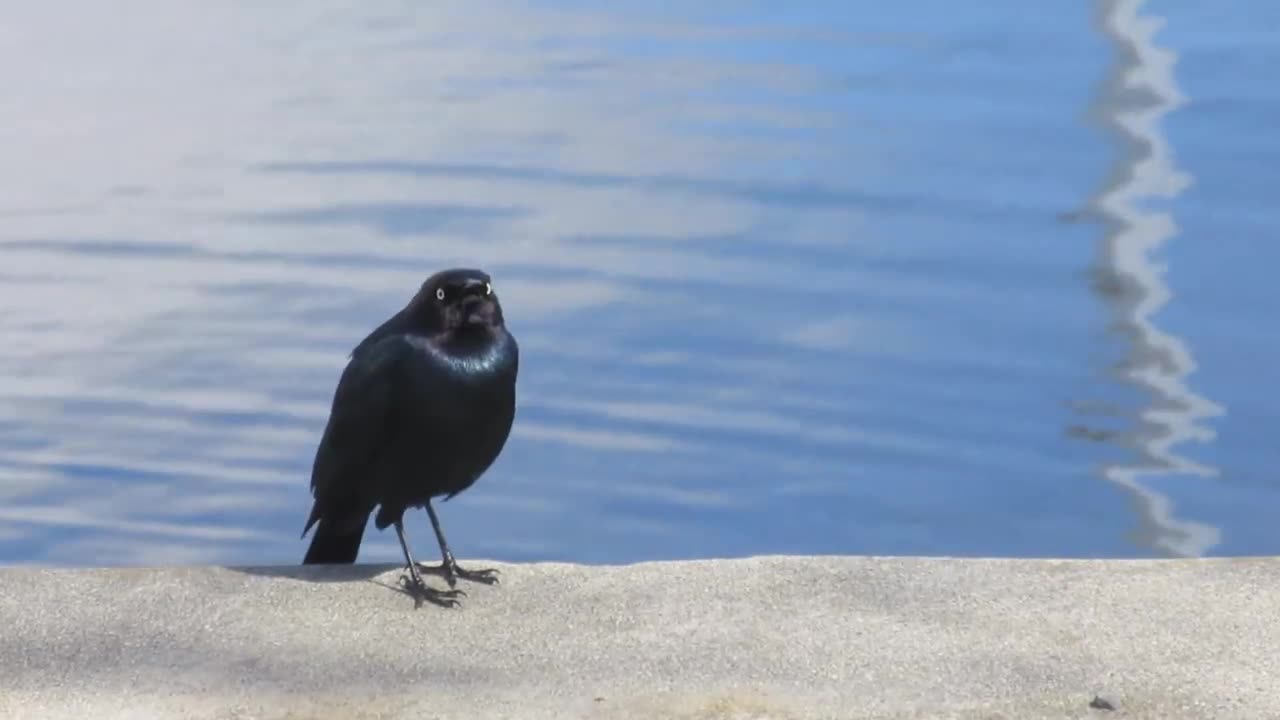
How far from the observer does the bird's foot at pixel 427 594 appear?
4629mm

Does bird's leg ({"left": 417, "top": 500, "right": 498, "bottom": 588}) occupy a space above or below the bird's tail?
above

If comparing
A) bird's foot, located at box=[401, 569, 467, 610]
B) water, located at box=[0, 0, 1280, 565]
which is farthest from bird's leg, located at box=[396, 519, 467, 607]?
water, located at box=[0, 0, 1280, 565]

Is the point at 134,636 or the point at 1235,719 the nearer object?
the point at 1235,719

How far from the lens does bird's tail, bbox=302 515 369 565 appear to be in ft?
17.5

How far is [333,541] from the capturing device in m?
5.34

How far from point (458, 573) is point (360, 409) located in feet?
1.33

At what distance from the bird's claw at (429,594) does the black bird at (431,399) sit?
0.28ft

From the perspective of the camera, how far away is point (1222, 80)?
14289 millimetres

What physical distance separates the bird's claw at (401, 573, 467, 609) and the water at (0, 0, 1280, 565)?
2.90 m

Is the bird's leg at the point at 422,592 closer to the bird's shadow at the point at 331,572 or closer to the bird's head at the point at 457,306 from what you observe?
the bird's shadow at the point at 331,572

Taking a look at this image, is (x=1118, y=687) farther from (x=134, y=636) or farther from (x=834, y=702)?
(x=134, y=636)

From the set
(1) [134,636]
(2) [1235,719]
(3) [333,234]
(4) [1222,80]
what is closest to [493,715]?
(1) [134,636]

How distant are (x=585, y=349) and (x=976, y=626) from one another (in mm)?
4954

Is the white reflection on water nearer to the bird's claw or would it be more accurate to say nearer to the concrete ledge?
the concrete ledge
